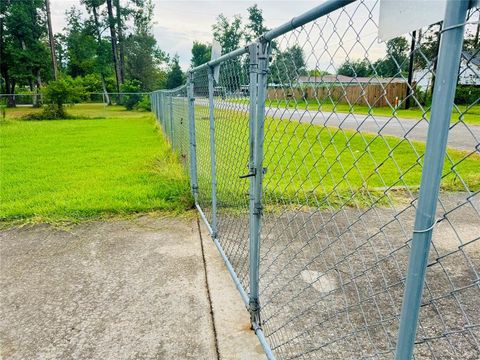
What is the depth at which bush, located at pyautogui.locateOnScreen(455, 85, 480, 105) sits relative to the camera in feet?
2.46

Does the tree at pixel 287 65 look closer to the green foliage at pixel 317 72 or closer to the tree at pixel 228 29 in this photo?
the green foliage at pixel 317 72

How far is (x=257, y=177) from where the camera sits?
1955mm

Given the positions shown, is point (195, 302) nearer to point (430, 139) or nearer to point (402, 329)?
point (402, 329)

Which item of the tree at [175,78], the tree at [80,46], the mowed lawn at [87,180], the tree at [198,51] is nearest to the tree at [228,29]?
the tree at [198,51]

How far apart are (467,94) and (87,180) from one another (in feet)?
19.0

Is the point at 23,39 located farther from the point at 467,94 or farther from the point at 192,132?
the point at 467,94

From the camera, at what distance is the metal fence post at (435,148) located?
2.34ft

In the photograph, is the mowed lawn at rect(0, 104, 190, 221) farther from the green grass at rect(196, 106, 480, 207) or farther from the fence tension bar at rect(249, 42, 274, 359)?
the fence tension bar at rect(249, 42, 274, 359)

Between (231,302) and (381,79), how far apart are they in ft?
6.43

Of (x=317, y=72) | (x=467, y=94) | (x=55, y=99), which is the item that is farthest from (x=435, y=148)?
(x=55, y=99)

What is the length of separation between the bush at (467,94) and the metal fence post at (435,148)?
0.05m

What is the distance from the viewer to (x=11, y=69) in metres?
32.4

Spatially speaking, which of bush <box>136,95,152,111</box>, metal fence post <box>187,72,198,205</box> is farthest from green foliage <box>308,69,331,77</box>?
bush <box>136,95,152,111</box>

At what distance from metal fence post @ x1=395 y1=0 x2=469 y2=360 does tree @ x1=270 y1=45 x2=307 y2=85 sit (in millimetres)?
724
